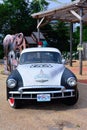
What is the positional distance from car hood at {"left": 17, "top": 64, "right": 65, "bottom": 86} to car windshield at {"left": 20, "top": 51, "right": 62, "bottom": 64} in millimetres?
630

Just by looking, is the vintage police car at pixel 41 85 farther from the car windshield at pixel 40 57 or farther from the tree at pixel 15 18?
the tree at pixel 15 18

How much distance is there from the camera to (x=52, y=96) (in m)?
8.50

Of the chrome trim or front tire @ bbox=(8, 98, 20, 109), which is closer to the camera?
the chrome trim

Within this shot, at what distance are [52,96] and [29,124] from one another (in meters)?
1.32

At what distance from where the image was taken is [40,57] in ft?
34.4

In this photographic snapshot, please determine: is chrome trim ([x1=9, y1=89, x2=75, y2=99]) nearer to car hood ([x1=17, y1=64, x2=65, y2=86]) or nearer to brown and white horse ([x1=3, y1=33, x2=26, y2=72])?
car hood ([x1=17, y1=64, x2=65, y2=86])

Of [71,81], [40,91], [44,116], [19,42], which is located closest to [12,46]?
[19,42]

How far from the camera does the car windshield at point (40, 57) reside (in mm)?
10352

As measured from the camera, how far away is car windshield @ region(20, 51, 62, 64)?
1035cm

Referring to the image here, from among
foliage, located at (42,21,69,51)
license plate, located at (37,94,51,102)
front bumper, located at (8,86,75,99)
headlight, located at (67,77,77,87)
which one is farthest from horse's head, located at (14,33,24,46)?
foliage, located at (42,21,69,51)

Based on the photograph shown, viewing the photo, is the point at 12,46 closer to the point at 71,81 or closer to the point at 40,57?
the point at 40,57

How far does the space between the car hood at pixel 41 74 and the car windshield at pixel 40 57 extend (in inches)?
24.8

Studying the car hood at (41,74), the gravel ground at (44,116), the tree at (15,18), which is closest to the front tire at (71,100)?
the gravel ground at (44,116)

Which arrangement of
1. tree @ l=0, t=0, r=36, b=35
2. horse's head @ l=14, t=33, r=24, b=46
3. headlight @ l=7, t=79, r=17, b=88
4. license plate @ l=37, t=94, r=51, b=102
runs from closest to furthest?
license plate @ l=37, t=94, r=51, b=102 < headlight @ l=7, t=79, r=17, b=88 < horse's head @ l=14, t=33, r=24, b=46 < tree @ l=0, t=0, r=36, b=35
